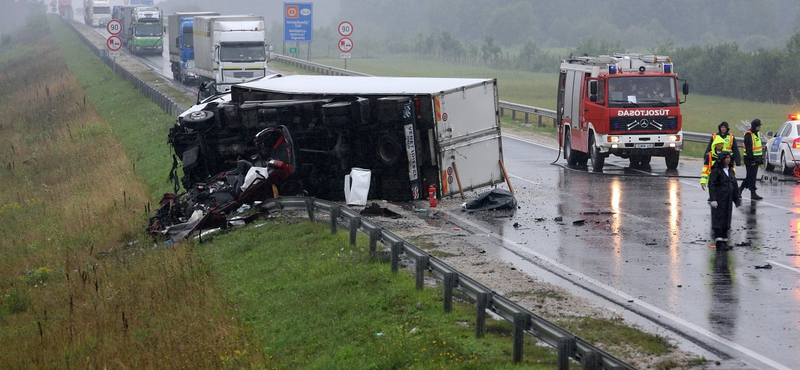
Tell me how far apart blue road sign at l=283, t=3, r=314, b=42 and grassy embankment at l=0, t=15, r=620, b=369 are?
33.4 m

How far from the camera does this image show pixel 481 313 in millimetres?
9477

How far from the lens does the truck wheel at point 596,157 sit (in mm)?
24922

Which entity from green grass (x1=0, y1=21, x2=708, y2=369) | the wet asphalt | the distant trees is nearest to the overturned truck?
the wet asphalt

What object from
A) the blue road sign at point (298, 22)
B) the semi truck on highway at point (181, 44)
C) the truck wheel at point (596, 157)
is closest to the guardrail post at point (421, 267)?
the truck wheel at point (596, 157)

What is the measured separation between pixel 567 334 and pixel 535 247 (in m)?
6.89

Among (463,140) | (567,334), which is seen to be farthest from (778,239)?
(567,334)

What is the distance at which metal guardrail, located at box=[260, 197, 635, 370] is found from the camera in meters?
7.74

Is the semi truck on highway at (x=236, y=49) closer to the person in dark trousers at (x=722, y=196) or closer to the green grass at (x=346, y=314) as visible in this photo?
the green grass at (x=346, y=314)

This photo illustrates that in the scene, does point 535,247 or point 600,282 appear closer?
point 600,282

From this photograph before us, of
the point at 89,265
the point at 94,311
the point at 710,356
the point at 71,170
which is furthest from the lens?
the point at 71,170

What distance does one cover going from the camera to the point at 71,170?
29.7 meters

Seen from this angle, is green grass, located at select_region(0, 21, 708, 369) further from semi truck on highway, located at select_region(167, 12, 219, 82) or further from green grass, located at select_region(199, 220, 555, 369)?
semi truck on highway, located at select_region(167, 12, 219, 82)

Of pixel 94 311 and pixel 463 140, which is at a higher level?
pixel 463 140

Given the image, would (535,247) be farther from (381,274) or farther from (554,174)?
(554,174)
